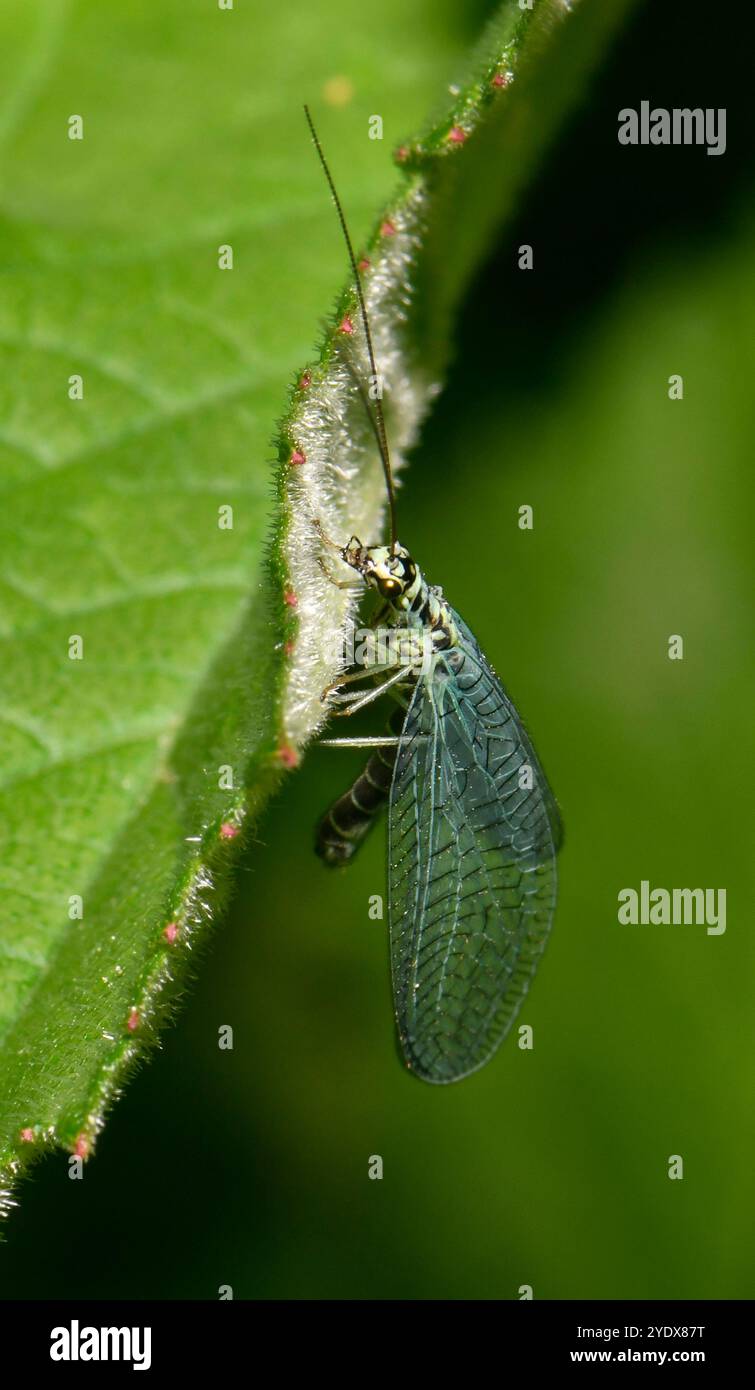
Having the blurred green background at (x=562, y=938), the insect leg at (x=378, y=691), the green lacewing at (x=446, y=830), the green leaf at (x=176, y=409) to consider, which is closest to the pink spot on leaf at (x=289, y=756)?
the green leaf at (x=176, y=409)

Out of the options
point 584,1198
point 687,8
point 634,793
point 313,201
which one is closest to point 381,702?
point 634,793

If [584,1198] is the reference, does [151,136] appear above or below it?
above

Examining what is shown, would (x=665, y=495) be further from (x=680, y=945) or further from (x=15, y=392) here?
(x=15, y=392)

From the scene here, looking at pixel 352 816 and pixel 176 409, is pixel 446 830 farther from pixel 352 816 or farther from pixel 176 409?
pixel 176 409

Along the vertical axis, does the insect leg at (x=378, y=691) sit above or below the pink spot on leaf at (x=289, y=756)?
above

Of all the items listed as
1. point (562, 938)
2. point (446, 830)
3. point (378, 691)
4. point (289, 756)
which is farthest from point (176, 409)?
point (562, 938)

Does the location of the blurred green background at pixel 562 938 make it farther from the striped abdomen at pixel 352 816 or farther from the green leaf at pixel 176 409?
the green leaf at pixel 176 409
